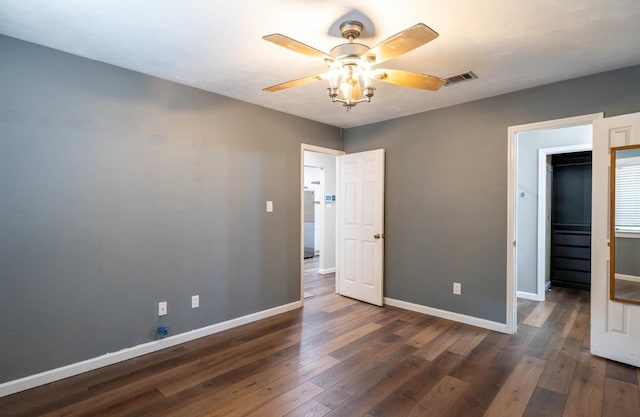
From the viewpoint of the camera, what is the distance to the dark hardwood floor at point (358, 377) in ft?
6.95

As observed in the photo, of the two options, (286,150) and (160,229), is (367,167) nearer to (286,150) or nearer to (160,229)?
(286,150)

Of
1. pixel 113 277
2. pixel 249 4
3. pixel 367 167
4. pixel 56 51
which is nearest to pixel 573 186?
pixel 367 167

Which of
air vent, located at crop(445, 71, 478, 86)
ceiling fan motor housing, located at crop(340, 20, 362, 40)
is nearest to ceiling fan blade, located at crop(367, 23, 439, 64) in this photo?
ceiling fan motor housing, located at crop(340, 20, 362, 40)

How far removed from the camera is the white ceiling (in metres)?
1.91

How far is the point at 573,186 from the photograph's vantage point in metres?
5.26

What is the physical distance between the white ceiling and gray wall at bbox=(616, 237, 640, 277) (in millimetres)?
1480

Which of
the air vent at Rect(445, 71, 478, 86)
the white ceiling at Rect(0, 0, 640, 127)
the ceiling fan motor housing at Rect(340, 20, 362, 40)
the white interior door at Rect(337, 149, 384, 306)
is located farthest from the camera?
the white interior door at Rect(337, 149, 384, 306)

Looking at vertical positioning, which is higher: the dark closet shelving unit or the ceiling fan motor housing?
the ceiling fan motor housing

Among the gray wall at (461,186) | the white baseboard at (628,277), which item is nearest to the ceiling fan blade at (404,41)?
the gray wall at (461,186)

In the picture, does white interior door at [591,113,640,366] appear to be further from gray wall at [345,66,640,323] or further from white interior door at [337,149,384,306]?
white interior door at [337,149,384,306]

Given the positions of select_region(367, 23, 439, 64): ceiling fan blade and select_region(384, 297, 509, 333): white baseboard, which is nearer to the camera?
select_region(367, 23, 439, 64): ceiling fan blade

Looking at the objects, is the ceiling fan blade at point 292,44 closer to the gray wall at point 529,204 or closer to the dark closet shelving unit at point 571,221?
the gray wall at point 529,204

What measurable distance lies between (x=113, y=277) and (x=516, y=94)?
4169 millimetres

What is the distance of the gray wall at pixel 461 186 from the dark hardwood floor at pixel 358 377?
1.90 ft
